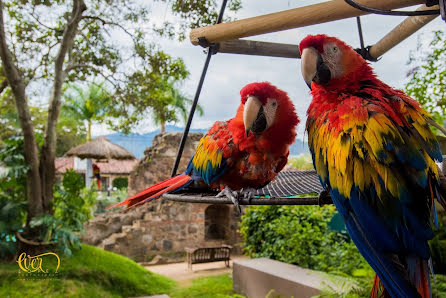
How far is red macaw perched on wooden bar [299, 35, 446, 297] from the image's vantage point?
19.7 inches

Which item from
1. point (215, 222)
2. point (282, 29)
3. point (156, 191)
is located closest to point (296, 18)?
point (282, 29)

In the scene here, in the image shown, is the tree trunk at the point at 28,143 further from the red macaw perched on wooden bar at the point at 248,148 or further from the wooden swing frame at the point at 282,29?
the wooden swing frame at the point at 282,29

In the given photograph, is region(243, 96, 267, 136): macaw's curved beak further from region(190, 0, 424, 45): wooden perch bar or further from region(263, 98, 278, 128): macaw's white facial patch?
region(190, 0, 424, 45): wooden perch bar

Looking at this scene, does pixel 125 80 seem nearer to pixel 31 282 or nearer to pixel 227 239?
pixel 31 282

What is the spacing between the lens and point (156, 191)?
1.14 meters

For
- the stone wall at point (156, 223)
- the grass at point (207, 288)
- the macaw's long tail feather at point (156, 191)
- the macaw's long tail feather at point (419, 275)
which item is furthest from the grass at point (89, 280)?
the macaw's long tail feather at point (419, 275)

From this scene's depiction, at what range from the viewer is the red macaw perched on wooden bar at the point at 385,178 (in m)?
0.50

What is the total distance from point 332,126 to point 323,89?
141 mm

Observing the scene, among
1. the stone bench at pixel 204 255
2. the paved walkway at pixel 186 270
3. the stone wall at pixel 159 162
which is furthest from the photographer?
the stone wall at pixel 159 162

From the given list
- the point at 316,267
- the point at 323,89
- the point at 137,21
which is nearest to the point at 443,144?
the point at 316,267

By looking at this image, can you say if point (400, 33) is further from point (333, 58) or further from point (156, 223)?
point (156, 223)

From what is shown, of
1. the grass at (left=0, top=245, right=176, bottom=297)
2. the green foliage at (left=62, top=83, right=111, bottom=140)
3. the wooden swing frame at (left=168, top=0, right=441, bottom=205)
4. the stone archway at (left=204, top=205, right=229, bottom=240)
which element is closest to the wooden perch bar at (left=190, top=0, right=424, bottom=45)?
the wooden swing frame at (left=168, top=0, right=441, bottom=205)

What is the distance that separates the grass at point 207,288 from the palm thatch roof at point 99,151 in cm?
383

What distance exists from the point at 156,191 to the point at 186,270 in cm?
523
